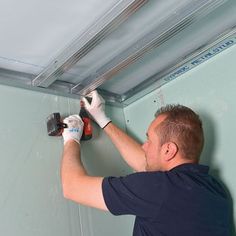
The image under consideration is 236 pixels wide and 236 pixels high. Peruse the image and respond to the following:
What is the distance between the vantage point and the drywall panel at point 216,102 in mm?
1320

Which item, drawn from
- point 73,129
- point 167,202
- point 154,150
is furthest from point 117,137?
point 167,202

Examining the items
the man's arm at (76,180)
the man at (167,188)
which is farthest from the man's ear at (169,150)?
the man's arm at (76,180)

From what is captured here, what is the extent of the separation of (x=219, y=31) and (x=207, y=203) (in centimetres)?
72

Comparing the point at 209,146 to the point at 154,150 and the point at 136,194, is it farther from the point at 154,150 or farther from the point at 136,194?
the point at 136,194

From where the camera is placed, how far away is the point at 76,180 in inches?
45.9

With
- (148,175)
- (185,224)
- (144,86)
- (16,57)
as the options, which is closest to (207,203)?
(185,224)

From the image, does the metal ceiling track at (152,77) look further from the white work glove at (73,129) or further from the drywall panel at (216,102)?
the white work glove at (73,129)

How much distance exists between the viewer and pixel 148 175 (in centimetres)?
108

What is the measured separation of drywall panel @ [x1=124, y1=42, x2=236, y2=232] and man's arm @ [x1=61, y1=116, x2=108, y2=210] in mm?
544

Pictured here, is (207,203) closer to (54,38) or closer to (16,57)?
(54,38)

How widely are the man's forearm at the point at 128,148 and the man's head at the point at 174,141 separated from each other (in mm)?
247

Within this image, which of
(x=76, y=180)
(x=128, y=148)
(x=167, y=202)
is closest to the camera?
(x=167, y=202)

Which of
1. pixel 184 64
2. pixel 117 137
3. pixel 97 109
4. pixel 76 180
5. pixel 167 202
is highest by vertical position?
pixel 184 64

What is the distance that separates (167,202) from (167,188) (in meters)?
0.05
